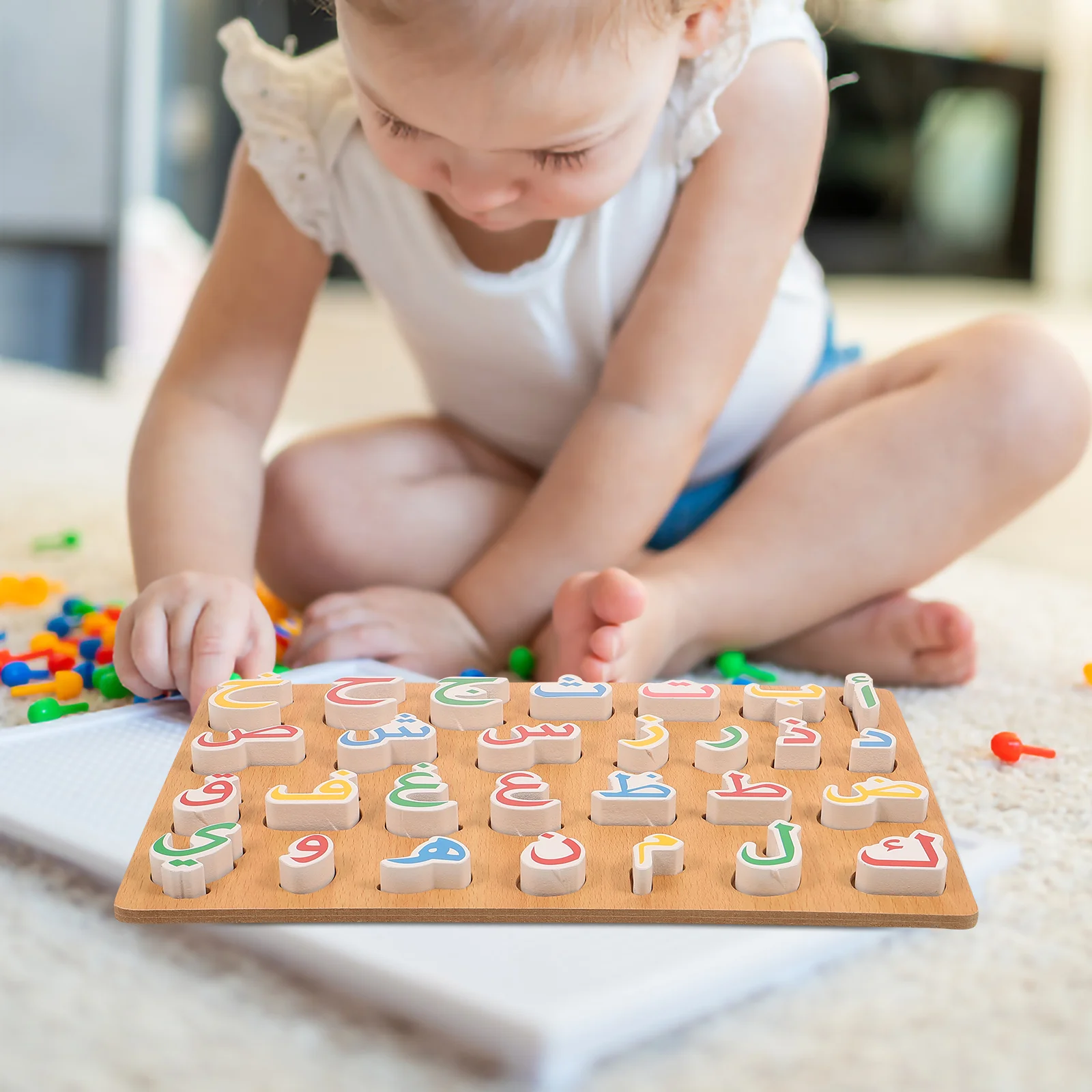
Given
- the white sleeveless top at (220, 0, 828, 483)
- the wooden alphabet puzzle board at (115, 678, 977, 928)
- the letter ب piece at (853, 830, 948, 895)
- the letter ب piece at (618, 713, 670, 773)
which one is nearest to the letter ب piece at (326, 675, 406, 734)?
the wooden alphabet puzzle board at (115, 678, 977, 928)

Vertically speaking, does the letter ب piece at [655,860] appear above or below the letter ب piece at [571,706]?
below

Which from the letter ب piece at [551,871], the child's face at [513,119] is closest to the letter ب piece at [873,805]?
the letter ب piece at [551,871]

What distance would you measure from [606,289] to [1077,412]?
1.03 feet

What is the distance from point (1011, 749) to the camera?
66 centimetres

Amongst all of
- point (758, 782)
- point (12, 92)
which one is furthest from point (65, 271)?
point (758, 782)

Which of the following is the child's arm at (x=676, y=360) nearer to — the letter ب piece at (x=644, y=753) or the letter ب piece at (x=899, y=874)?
the letter ب piece at (x=644, y=753)

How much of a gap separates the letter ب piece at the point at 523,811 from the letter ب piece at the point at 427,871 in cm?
3

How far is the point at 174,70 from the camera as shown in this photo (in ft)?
10.6

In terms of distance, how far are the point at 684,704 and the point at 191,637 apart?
26cm

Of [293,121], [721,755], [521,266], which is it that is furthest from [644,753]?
[293,121]

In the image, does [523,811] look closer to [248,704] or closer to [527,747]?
[527,747]

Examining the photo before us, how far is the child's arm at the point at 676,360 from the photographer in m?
0.80

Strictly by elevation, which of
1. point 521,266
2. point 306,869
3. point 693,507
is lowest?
point 306,869

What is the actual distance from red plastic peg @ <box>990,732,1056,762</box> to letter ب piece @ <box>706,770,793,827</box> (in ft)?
0.70
